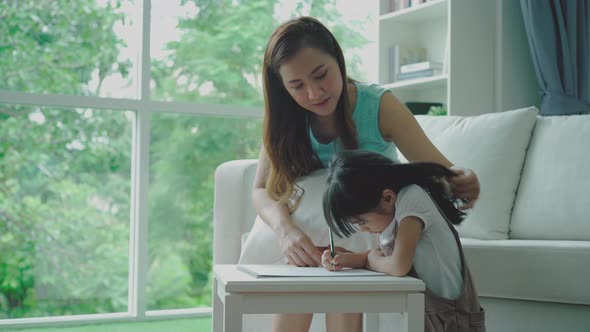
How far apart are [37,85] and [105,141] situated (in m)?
0.40

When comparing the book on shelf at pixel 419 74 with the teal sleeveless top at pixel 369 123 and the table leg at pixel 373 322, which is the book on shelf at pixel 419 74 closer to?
the teal sleeveless top at pixel 369 123

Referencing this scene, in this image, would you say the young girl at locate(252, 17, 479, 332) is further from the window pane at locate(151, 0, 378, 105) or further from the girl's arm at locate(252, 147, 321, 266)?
the window pane at locate(151, 0, 378, 105)

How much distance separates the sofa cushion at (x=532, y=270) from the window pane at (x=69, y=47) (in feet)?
6.72

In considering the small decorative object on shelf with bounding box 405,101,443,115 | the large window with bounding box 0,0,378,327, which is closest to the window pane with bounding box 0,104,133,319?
the large window with bounding box 0,0,378,327

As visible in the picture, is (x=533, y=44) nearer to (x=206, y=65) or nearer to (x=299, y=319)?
(x=206, y=65)

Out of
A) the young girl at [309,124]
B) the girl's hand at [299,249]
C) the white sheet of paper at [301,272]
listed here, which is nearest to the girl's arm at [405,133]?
the young girl at [309,124]

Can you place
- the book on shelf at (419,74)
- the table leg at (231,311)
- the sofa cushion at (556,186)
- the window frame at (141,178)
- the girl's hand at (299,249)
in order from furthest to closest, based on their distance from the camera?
the book on shelf at (419,74), the window frame at (141,178), the sofa cushion at (556,186), the girl's hand at (299,249), the table leg at (231,311)

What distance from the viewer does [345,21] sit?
162 inches

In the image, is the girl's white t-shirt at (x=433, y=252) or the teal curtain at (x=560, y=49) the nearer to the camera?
the girl's white t-shirt at (x=433, y=252)

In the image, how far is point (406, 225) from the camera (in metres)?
1.37

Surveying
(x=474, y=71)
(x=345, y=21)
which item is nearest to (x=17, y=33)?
(x=345, y=21)

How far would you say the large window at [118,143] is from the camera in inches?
126

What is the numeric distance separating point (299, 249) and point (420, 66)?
7.85 ft

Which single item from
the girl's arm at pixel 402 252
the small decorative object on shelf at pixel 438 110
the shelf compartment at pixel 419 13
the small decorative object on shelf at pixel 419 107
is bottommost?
the girl's arm at pixel 402 252
